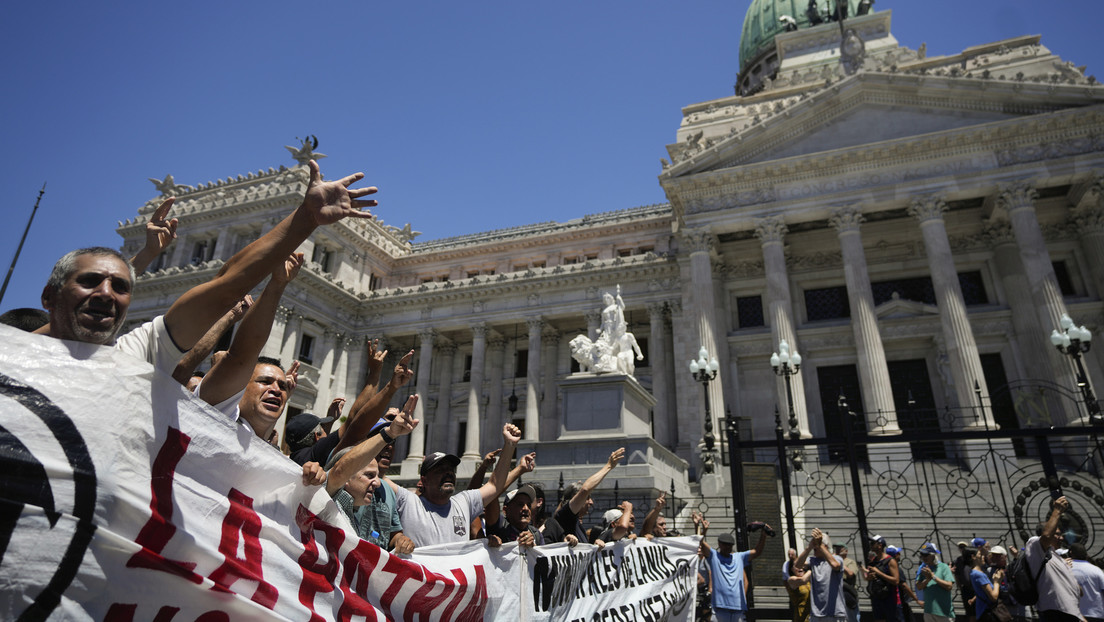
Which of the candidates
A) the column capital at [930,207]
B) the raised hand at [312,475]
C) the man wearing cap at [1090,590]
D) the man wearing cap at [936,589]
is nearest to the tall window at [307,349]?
the column capital at [930,207]

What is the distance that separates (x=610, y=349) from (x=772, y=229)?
13.3m

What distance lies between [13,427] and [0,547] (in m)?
0.39

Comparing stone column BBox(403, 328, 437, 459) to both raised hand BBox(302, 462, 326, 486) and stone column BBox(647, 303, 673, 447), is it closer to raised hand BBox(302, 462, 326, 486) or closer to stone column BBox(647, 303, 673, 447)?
stone column BBox(647, 303, 673, 447)

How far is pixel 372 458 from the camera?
3410 mm

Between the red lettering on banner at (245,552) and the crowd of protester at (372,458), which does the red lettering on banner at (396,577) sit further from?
the red lettering on banner at (245,552)

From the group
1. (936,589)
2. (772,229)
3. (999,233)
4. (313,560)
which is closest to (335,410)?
(313,560)

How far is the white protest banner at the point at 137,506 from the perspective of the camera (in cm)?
193

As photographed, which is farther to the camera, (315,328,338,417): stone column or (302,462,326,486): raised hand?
(315,328,338,417): stone column

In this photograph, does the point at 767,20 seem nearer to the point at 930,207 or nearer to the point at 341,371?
the point at 930,207

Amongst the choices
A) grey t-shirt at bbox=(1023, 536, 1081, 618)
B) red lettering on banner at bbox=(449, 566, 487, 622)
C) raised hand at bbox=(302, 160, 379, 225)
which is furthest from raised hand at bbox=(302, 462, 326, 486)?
grey t-shirt at bbox=(1023, 536, 1081, 618)

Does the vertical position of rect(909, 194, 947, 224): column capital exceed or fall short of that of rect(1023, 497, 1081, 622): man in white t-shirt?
it exceeds it

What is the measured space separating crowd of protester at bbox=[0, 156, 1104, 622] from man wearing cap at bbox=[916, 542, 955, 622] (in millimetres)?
20

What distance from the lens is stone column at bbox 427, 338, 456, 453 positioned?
3466 centimetres

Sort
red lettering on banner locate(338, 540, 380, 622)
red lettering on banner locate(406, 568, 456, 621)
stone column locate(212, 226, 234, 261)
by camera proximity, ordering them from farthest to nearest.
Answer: stone column locate(212, 226, 234, 261), red lettering on banner locate(406, 568, 456, 621), red lettering on banner locate(338, 540, 380, 622)
